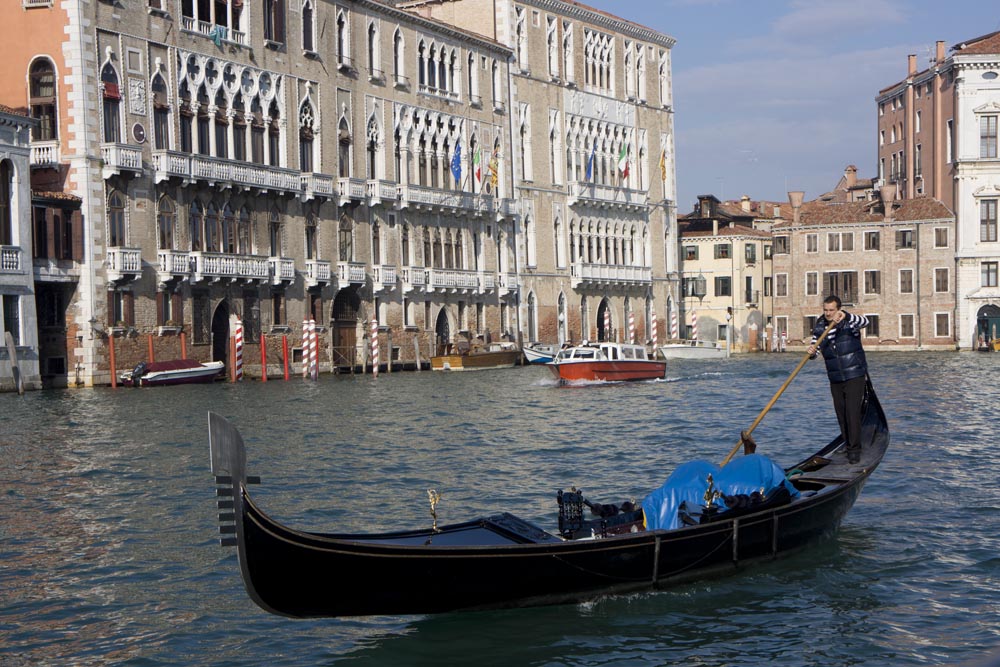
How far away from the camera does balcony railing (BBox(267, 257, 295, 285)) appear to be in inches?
1272

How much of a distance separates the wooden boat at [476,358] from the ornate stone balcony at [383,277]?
2.27m

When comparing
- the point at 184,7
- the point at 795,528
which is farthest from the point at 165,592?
the point at 184,7

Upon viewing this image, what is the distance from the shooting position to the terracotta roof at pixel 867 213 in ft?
162

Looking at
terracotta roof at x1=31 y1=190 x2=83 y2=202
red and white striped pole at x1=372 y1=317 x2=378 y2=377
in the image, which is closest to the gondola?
terracotta roof at x1=31 y1=190 x2=83 y2=202

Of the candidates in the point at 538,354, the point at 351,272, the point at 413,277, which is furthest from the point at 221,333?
the point at 538,354

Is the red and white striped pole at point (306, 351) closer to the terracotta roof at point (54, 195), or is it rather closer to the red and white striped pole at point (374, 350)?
the red and white striped pole at point (374, 350)

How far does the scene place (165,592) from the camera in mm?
8852

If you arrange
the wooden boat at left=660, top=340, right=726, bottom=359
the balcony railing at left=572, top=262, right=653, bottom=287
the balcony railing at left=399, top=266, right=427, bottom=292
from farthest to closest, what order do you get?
the balcony railing at left=572, top=262, right=653, bottom=287, the wooden boat at left=660, top=340, right=726, bottom=359, the balcony railing at left=399, top=266, right=427, bottom=292

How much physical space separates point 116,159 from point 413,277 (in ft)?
37.5

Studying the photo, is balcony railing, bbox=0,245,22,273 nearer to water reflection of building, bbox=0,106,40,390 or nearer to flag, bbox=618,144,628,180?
water reflection of building, bbox=0,106,40,390

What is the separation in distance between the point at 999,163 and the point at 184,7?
1141 inches

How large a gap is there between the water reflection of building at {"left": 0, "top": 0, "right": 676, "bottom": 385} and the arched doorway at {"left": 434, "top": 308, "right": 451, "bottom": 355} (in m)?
0.09

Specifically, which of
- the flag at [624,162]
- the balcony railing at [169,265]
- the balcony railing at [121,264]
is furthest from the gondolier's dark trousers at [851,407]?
the flag at [624,162]

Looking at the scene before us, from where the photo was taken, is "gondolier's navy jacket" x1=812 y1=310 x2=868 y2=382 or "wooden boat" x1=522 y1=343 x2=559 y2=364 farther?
"wooden boat" x1=522 y1=343 x2=559 y2=364
